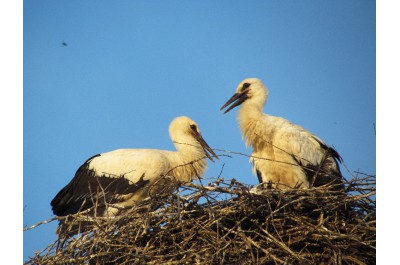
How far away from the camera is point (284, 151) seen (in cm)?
484

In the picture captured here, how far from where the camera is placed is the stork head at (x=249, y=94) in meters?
5.54

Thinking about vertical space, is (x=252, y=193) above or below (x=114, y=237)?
above

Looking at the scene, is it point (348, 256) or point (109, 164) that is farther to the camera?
point (109, 164)

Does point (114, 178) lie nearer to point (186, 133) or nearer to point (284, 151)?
point (186, 133)

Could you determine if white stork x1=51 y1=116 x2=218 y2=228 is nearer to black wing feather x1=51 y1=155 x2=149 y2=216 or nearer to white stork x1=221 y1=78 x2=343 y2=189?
black wing feather x1=51 y1=155 x2=149 y2=216

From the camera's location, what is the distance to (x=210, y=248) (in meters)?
3.76

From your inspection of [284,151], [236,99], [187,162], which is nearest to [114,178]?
[187,162]

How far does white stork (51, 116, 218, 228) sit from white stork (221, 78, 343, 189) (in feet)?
1.96

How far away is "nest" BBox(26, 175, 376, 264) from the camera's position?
375 cm

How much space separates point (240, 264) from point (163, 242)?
1.94ft
